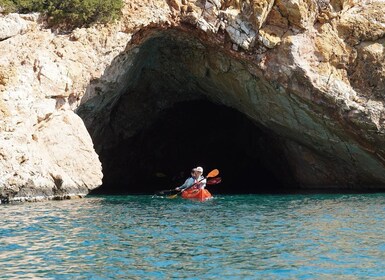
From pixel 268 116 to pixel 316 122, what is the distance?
236cm

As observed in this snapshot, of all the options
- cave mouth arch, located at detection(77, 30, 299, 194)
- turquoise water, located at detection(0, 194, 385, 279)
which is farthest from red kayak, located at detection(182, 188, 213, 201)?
cave mouth arch, located at detection(77, 30, 299, 194)

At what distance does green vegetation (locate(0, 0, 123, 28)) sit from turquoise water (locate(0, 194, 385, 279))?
7451 mm

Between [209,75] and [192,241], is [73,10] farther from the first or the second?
[192,241]

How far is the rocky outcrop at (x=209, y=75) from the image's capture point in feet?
78.2

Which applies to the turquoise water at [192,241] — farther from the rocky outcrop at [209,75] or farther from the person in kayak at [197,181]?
the person in kayak at [197,181]

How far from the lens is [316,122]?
29094mm

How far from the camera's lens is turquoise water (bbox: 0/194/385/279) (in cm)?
1209

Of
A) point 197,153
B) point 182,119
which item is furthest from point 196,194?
point 197,153

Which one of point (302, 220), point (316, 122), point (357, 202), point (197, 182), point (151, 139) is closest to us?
point (302, 220)

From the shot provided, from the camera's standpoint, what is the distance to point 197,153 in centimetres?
4228

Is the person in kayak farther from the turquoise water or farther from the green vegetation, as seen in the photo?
the green vegetation

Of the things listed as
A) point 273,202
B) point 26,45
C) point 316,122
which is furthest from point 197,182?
point 26,45

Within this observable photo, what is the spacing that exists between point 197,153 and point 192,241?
2728 cm

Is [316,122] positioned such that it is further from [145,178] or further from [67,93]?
[145,178]
